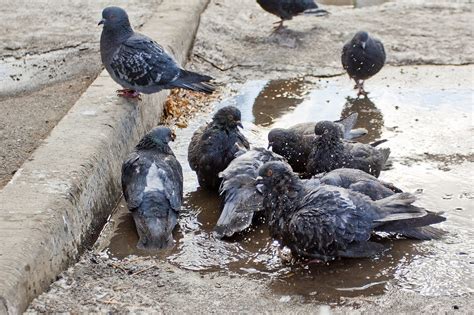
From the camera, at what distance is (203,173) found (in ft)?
19.1

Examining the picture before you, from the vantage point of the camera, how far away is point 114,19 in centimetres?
669

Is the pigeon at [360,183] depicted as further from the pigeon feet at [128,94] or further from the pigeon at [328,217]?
the pigeon feet at [128,94]

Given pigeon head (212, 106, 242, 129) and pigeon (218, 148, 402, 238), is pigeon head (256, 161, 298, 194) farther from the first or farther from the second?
pigeon head (212, 106, 242, 129)

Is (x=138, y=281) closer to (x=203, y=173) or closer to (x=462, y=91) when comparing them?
(x=203, y=173)

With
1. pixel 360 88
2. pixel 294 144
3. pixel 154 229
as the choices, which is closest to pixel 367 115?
pixel 360 88

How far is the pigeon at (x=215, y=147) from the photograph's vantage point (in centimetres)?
583

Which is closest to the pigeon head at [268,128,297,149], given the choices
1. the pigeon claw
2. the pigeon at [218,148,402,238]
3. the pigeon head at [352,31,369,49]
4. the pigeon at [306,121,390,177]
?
the pigeon at [306,121,390,177]

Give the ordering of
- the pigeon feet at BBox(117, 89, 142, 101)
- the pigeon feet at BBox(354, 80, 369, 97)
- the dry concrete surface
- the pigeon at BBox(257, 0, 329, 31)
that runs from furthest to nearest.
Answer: the pigeon at BBox(257, 0, 329, 31) < the pigeon feet at BBox(354, 80, 369, 97) < the pigeon feet at BBox(117, 89, 142, 101) < the dry concrete surface

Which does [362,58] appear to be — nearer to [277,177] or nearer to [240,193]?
[240,193]

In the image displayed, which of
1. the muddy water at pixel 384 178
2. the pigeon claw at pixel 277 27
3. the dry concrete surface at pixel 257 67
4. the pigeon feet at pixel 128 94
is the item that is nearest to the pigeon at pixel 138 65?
the pigeon feet at pixel 128 94

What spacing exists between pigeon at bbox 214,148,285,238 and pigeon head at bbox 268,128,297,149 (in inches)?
15.9

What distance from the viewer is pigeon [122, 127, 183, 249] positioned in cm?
502

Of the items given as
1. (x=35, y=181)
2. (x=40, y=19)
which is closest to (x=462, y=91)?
(x=35, y=181)

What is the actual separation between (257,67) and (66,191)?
407 cm
